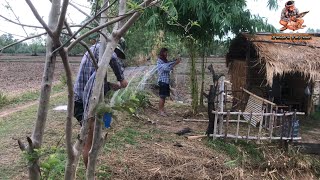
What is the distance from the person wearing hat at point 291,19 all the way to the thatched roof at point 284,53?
24cm

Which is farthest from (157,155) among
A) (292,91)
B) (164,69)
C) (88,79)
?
(292,91)

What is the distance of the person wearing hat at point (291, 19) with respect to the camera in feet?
30.5

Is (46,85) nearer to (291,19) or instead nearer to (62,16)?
(62,16)

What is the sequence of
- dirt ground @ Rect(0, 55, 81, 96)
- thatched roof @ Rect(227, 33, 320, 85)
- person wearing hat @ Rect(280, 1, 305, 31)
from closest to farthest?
thatched roof @ Rect(227, 33, 320, 85) < person wearing hat @ Rect(280, 1, 305, 31) < dirt ground @ Rect(0, 55, 81, 96)

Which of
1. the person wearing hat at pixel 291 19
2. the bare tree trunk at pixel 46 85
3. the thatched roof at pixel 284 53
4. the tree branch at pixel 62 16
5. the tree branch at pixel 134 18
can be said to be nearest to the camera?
the tree branch at pixel 62 16

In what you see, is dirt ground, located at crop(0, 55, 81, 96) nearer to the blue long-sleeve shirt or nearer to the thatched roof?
the blue long-sleeve shirt

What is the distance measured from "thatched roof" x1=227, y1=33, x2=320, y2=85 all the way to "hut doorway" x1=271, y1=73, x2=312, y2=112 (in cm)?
114

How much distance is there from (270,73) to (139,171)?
13.8 feet

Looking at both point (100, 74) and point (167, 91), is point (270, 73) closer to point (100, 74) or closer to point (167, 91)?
point (167, 91)

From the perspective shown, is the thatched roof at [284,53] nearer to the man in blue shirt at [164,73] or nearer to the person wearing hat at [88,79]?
the man in blue shirt at [164,73]

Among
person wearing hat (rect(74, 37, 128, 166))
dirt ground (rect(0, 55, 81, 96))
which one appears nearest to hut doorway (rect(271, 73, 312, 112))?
dirt ground (rect(0, 55, 81, 96))

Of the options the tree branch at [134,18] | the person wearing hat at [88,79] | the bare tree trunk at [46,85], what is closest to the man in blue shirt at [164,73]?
the person wearing hat at [88,79]

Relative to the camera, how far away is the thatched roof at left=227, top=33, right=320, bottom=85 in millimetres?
8055

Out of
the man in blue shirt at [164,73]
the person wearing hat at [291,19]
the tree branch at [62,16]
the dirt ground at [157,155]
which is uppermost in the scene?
the person wearing hat at [291,19]
